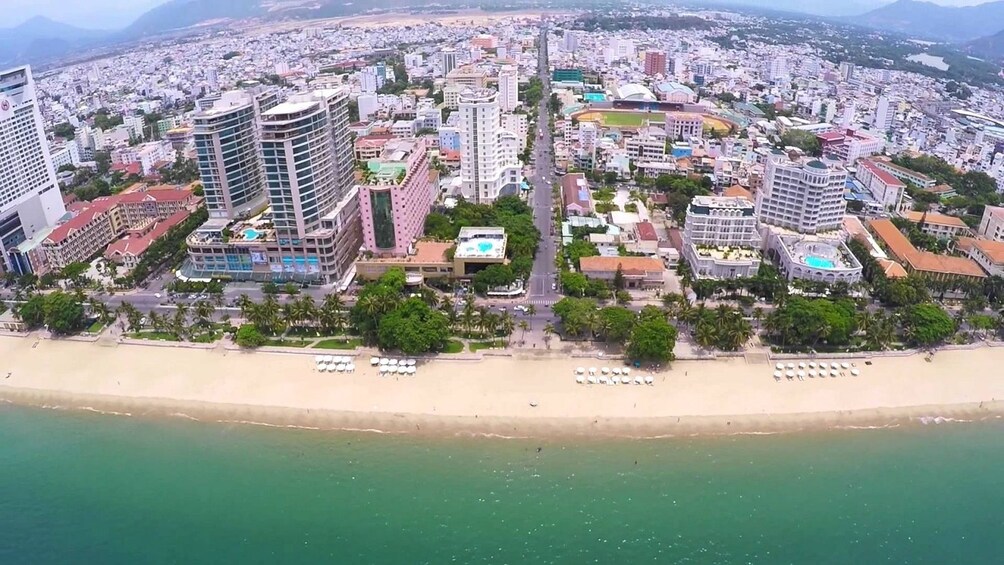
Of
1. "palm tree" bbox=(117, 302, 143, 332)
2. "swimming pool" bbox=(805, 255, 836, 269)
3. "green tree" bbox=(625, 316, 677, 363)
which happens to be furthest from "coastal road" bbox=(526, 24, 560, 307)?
"palm tree" bbox=(117, 302, 143, 332)

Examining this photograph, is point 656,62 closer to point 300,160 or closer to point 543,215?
point 543,215

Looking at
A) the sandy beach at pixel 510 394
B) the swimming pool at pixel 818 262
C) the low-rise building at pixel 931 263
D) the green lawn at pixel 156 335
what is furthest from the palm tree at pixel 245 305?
the low-rise building at pixel 931 263

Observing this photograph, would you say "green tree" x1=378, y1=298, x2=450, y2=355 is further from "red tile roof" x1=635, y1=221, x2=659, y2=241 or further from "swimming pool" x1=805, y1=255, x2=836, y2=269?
"swimming pool" x1=805, y1=255, x2=836, y2=269

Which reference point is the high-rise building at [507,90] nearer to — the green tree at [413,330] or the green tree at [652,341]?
the green tree at [413,330]

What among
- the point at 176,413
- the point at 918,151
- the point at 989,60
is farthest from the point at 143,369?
the point at 989,60

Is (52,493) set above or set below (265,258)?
below

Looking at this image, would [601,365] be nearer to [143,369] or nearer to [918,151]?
[143,369]

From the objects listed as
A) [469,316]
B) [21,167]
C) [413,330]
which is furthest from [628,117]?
[21,167]
